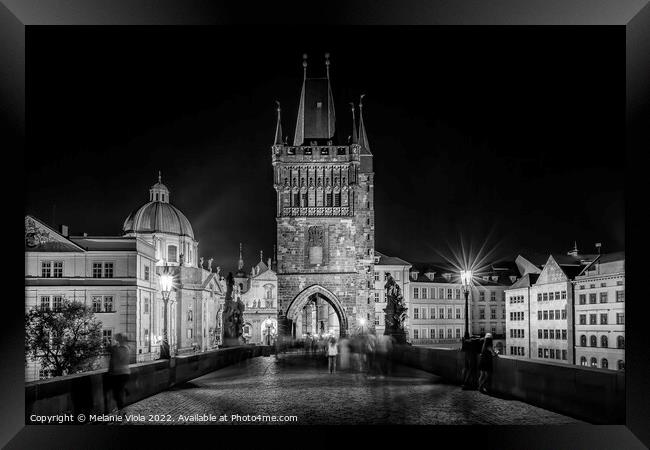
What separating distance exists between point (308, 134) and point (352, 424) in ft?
102

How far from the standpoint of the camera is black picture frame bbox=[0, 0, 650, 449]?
11461 mm

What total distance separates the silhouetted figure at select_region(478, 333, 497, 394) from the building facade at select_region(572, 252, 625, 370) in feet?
68.6

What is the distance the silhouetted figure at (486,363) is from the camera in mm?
11531

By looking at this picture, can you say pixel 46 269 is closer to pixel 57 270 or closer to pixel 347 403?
pixel 57 270

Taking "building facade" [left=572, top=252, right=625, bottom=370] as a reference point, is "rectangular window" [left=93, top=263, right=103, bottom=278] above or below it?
above

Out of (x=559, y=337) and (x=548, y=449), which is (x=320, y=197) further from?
(x=548, y=449)

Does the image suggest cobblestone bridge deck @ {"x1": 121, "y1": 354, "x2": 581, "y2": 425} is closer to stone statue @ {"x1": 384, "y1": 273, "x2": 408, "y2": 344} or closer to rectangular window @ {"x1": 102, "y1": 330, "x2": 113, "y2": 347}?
stone statue @ {"x1": 384, "y1": 273, "x2": 408, "y2": 344}

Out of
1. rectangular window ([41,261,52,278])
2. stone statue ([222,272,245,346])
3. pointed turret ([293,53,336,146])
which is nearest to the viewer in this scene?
rectangular window ([41,261,52,278])

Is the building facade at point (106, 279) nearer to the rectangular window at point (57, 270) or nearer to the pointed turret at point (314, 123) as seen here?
the rectangular window at point (57, 270)

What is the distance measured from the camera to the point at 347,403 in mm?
12617

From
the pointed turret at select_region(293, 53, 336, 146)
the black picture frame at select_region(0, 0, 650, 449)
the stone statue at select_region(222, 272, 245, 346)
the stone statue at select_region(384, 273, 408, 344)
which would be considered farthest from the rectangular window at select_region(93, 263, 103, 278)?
the pointed turret at select_region(293, 53, 336, 146)

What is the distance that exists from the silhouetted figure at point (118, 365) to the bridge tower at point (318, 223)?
30668 mm
